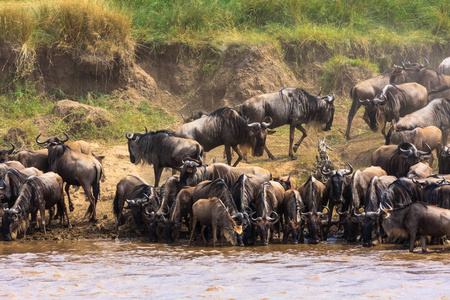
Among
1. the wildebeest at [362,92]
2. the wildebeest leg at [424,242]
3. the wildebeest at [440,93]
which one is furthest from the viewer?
the wildebeest at [440,93]

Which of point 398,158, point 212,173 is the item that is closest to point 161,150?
point 212,173

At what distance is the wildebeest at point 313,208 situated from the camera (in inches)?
486

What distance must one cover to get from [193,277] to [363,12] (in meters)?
14.7

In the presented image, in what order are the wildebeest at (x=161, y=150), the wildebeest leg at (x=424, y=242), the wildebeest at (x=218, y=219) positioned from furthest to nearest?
1. the wildebeest at (x=161, y=150)
2. the wildebeest at (x=218, y=219)
3. the wildebeest leg at (x=424, y=242)

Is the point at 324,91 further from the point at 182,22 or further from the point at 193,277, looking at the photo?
the point at 193,277

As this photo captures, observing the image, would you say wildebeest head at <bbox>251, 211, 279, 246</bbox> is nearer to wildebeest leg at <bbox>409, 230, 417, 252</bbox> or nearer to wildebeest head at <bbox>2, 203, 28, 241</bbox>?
wildebeest leg at <bbox>409, 230, 417, 252</bbox>

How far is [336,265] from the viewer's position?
10.7 meters

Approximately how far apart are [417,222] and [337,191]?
2010mm

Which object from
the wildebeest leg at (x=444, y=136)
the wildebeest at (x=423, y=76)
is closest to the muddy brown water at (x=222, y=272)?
the wildebeest leg at (x=444, y=136)

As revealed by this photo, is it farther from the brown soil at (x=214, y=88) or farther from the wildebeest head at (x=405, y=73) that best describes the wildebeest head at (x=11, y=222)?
the wildebeest head at (x=405, y=73)

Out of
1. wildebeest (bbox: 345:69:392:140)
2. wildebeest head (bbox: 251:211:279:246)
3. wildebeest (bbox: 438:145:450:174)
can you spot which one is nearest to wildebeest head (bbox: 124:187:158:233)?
wildebeest head (bbox: 251:211:279:246)

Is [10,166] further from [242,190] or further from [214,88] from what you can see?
[214,88]

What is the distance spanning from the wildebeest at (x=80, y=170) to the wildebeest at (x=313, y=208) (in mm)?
3719

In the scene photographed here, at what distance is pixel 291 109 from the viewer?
1722cm
